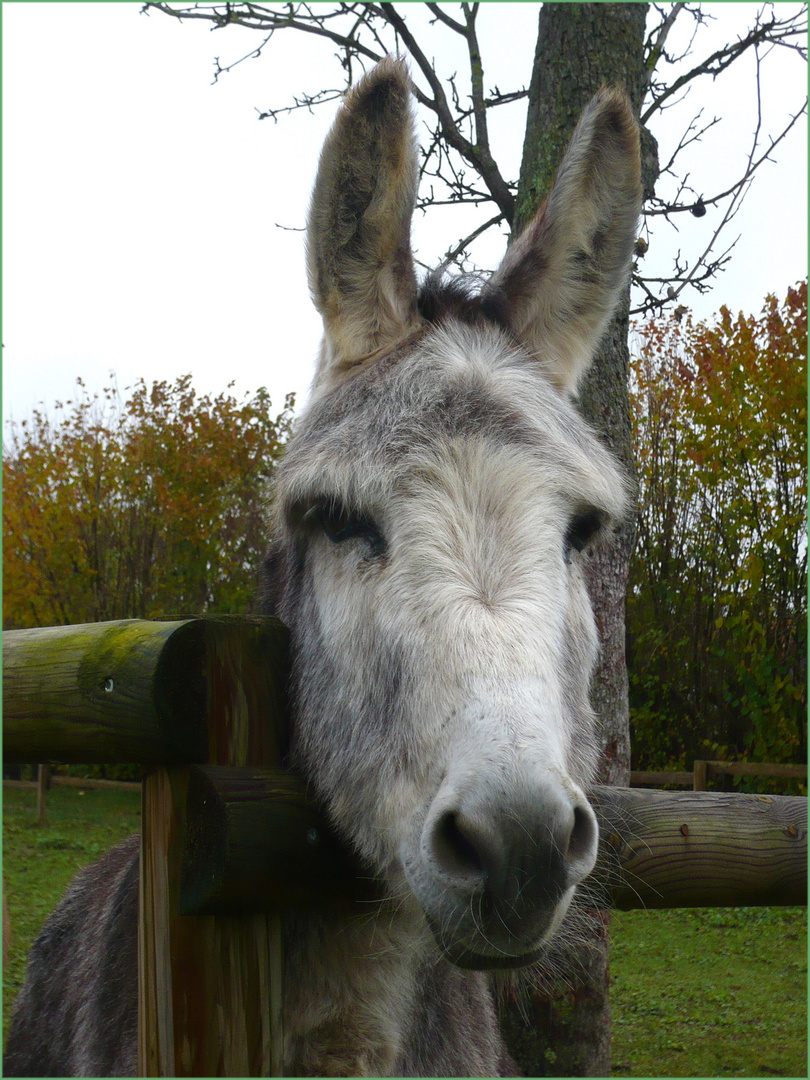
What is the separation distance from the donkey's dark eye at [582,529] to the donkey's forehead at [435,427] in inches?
1.3

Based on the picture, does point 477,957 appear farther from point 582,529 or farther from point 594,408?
point 594,408

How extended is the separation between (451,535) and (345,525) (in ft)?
0.81

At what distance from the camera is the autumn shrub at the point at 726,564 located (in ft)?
31.1

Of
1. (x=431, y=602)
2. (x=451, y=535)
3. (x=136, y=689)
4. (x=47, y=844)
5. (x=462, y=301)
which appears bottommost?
(x=47, y=844)

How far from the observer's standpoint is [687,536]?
11.1m

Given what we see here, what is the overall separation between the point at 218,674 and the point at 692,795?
4.13 ft

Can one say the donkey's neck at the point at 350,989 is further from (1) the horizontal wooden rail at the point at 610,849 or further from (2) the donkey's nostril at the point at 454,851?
(2) the donkey's nostril at the point at 454,851

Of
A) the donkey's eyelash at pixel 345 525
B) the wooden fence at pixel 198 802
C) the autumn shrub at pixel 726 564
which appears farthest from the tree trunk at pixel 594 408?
the autumn shrub at pixel 726 564

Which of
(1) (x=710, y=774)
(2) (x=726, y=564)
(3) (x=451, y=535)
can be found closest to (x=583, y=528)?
(3) (x=451, y=535)

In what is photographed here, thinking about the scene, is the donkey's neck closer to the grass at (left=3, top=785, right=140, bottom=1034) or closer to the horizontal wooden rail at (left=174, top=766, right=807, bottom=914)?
the horizontal wooden rail at (left=174, top=766, right=807, bottom=914)

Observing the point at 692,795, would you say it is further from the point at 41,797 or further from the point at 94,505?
the point at 94,505

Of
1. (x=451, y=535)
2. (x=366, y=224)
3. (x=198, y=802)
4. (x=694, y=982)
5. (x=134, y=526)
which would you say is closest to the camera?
(x=198, y=802)

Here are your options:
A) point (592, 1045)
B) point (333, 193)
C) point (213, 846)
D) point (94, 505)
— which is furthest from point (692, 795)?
point (94, 505)

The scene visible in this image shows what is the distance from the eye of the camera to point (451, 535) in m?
1.60
